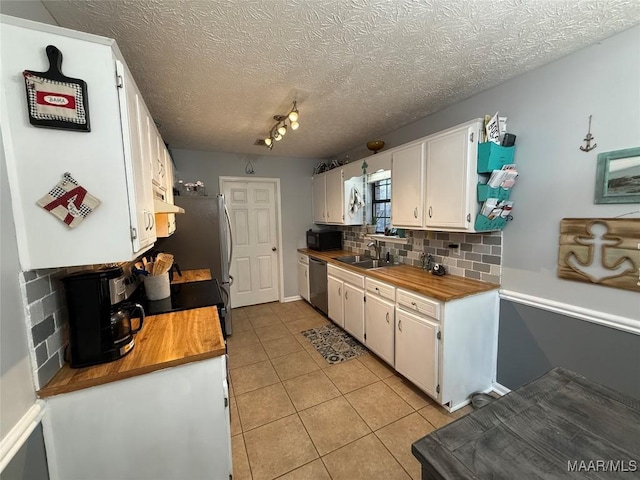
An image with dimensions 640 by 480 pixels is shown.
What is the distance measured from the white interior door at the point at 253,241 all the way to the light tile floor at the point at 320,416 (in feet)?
4.38

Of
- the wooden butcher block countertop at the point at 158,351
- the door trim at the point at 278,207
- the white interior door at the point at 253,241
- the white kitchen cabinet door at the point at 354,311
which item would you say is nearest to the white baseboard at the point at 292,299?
the door trim at the point at 278,207

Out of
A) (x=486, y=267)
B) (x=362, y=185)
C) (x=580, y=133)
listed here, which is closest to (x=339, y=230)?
(x=362, y=185)

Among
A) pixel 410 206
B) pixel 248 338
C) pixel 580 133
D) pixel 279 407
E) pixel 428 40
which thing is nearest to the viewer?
pixel 428 40

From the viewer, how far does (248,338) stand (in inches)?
125

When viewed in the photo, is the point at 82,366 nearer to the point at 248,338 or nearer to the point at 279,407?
the point at 279,407

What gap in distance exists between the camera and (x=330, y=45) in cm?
146

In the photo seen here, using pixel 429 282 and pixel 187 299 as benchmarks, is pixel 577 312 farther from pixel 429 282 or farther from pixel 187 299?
pixel 187 299

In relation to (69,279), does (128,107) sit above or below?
above

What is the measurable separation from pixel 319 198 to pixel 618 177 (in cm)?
321

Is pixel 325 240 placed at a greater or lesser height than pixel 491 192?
lesser

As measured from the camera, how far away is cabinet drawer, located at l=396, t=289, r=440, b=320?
1.91 metres

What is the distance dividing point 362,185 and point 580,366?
8.77 ft

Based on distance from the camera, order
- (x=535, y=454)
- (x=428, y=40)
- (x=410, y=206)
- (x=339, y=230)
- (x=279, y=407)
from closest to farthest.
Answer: (x=535, y=454), (x=428, y=40), (x=279, y=407), (x=410, y=206), (x=339, y=230)

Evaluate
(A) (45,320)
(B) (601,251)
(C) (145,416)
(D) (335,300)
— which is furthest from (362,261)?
(A) (45,320)
